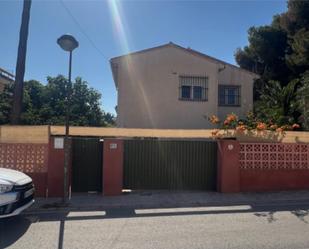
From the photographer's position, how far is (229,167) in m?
9.76

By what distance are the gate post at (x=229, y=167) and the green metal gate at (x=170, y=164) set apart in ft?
1.32

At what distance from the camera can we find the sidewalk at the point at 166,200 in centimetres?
805

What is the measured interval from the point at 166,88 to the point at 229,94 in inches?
168

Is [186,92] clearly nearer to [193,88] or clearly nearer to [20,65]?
[193,88]

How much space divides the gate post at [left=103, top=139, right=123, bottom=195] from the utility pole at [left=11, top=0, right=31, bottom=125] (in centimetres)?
420

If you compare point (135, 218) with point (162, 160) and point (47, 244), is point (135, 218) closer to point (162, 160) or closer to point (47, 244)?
point (47, 244)

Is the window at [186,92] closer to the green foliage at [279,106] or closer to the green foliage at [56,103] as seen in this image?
the green foliage at [279,106]

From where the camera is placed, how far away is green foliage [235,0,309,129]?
68.4 feet

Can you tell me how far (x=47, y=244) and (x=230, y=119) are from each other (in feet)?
25.6

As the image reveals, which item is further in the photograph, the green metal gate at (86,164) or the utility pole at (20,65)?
the utility pole at (20,65)

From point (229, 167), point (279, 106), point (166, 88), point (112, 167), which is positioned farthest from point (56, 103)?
point (229, 167)

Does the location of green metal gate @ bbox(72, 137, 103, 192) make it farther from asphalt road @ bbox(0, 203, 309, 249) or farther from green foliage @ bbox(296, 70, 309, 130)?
green foliage @ bbox(296, 70, 309, 130)

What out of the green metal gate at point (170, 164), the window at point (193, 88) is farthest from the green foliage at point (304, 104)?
the green metal gate at point (170, 164)

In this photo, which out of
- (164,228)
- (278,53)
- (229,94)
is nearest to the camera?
(164,228)
